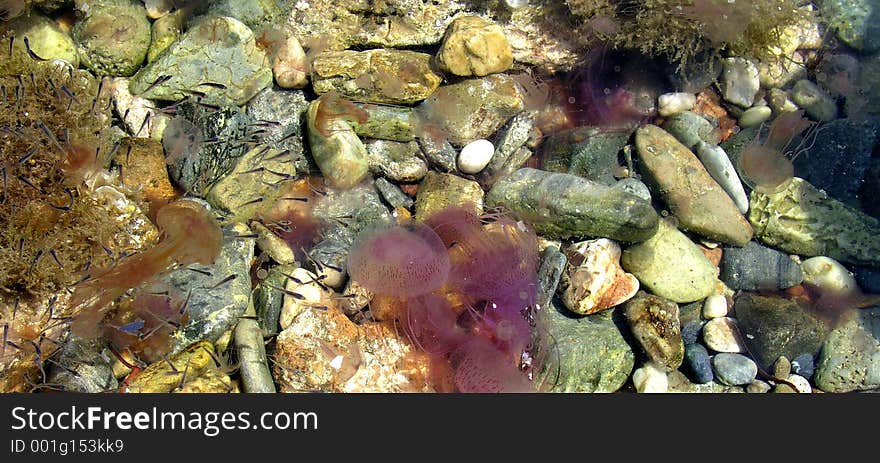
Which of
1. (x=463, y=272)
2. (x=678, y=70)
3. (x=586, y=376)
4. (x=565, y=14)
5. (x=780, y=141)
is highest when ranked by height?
(x=565, y=14)

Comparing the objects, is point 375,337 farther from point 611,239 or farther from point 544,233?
point 611,239

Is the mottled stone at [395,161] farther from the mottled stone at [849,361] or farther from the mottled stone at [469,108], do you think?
the mottled stone at [849,361]

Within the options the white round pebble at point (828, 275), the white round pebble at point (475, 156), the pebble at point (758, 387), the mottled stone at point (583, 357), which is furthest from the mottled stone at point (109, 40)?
the white round pebble at point (828, 275)

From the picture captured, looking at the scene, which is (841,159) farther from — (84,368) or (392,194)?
(84,368)

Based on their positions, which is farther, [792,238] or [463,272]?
[792,238]

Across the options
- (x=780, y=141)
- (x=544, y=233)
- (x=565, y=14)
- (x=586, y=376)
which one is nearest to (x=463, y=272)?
(x=544, y=233)

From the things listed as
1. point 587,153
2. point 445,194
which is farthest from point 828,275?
point 445,194
